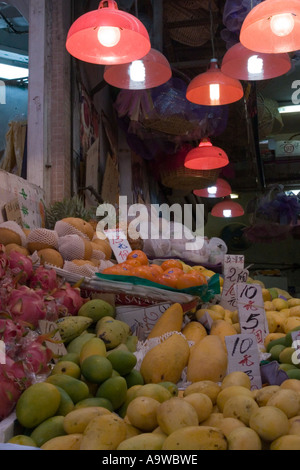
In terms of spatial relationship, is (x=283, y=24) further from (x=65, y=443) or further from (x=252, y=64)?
(x=65, y=443)

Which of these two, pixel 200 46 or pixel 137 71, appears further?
pixel 200 46

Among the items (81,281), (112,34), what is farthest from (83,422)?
(112,34)

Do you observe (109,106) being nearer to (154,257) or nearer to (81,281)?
(154,257)

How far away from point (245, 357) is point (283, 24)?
6.00 feet

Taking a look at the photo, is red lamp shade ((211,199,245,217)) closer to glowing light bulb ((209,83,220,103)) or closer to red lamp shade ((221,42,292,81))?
glowing light bulb ((209,83,220,103))

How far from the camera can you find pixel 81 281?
191 cm

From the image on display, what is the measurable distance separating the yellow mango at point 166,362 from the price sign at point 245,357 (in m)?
0.14

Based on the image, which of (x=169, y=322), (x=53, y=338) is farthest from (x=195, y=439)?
(x=169, y=322)

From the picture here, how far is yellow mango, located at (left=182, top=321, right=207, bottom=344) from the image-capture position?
1.84 meters

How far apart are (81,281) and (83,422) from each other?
94 centimetres

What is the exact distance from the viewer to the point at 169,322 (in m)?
1.80

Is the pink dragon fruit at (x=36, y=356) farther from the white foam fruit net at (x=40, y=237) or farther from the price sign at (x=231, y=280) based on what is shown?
the price sign at (x=231, y=280)

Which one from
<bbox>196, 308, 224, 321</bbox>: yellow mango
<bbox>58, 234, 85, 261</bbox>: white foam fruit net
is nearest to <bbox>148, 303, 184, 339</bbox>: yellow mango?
<bbox>196, 308, 224, 321</bbox>: yellow mango

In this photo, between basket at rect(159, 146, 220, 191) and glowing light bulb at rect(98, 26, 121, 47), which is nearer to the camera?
glowing light bulb at rect(98, 26, 121, 47)
